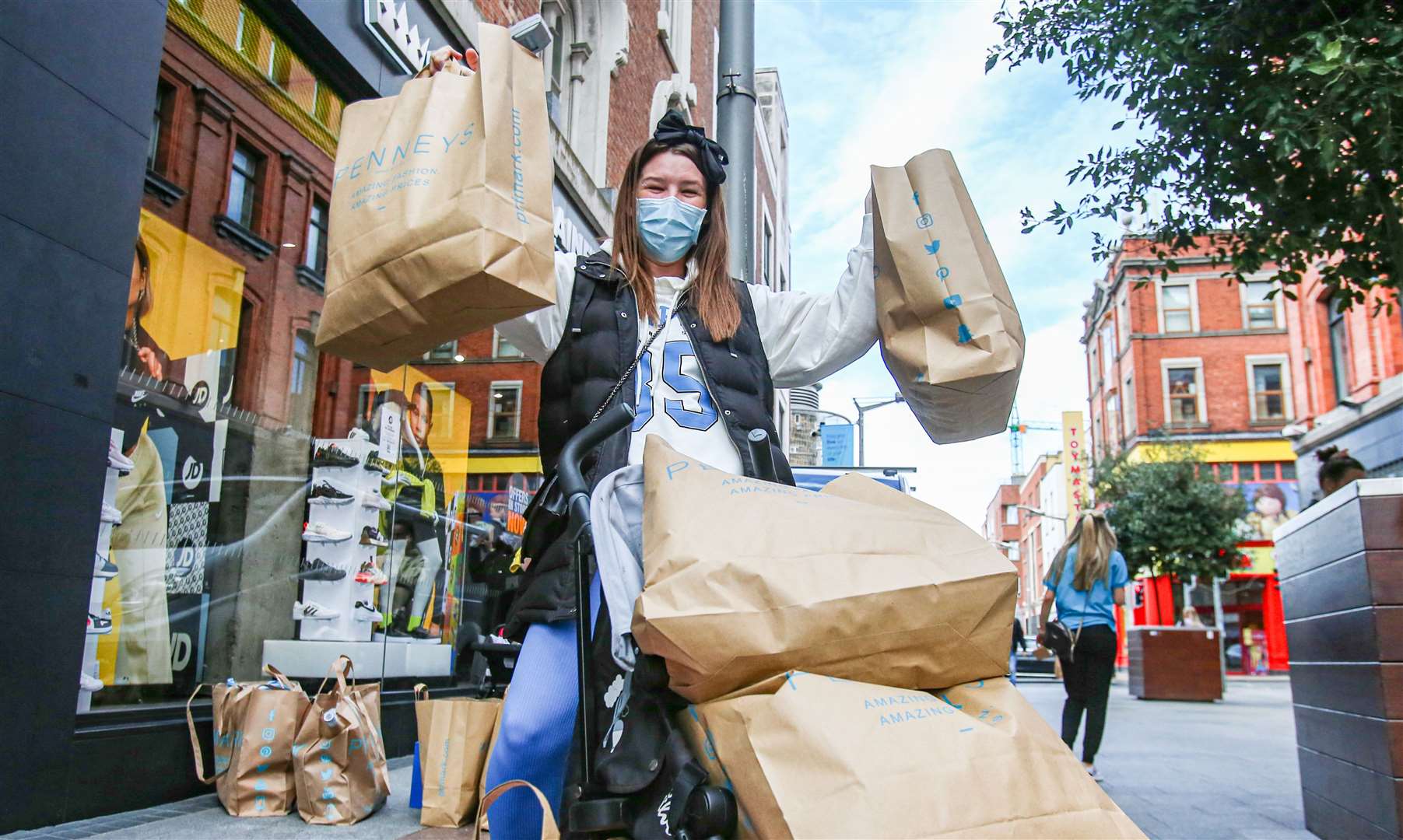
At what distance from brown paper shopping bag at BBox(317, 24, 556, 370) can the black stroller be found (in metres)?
0.45

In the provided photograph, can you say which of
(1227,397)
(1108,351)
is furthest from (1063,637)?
(1108,351)

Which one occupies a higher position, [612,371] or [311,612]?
[612,371]

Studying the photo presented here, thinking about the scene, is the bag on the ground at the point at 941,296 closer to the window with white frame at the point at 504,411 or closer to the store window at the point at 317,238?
the store window at the point at 317,238

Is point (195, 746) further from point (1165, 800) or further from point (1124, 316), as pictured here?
point (1124, 316)

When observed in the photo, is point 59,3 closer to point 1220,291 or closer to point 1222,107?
point 1222,107

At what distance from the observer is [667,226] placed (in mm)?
2648

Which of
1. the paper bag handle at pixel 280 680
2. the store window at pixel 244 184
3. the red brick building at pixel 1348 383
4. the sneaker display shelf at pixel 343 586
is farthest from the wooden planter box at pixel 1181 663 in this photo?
the store window at pixel 244 184

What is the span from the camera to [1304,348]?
1011 inches

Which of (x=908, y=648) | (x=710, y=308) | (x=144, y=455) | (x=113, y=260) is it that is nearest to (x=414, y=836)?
(x=144, y=455)

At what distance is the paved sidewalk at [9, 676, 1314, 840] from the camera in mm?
4574

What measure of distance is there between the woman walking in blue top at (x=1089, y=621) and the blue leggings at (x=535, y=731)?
5.63 m

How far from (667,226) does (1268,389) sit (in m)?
45.9

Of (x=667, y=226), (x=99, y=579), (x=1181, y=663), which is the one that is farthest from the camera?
(x=1181, y=663)

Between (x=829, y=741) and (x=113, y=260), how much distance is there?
446cm
